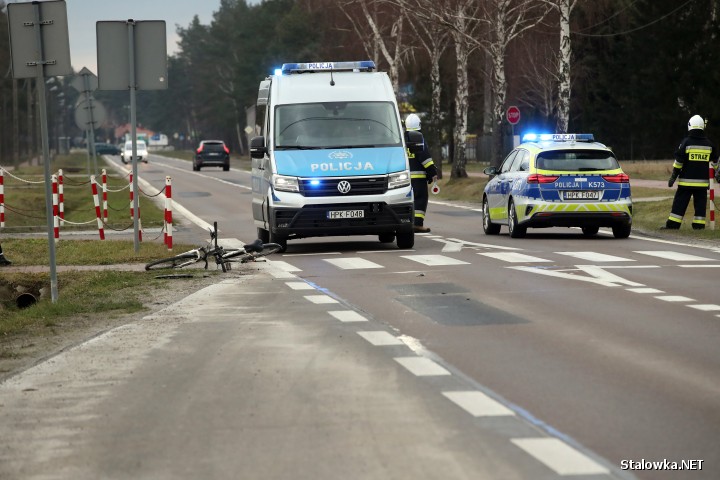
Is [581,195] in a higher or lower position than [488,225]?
higher

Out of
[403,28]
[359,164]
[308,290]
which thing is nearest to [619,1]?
[403,28]

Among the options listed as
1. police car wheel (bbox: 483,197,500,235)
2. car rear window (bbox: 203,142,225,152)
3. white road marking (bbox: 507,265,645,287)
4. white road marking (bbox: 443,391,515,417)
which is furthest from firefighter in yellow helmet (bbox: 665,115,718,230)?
car rear window (bbox: 203,142,225,152)

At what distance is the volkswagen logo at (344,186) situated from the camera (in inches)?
887

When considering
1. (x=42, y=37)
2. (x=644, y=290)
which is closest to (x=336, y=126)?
(x=42, y=37)

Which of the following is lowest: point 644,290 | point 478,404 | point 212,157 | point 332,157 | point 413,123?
point 212,157

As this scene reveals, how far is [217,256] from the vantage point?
19.5 metres

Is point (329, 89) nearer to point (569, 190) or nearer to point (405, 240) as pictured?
point (405, 240)

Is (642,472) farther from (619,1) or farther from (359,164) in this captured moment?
(619,1)

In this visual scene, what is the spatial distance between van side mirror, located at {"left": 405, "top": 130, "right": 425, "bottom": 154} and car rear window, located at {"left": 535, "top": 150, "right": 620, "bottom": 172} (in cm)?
197

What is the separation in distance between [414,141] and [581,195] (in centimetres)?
280

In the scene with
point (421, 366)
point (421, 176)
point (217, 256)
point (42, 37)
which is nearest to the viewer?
point (421, 366)

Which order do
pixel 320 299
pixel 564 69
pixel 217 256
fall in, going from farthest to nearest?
pixel 564 69 → pixel 217 256 → pixel 320 299

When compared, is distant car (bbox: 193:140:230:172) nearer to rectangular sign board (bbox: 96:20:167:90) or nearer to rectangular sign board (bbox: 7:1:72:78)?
rectangular sign board (bbox: 96:20:167:90)

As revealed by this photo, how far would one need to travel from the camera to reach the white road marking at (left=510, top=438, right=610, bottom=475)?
6.86m
